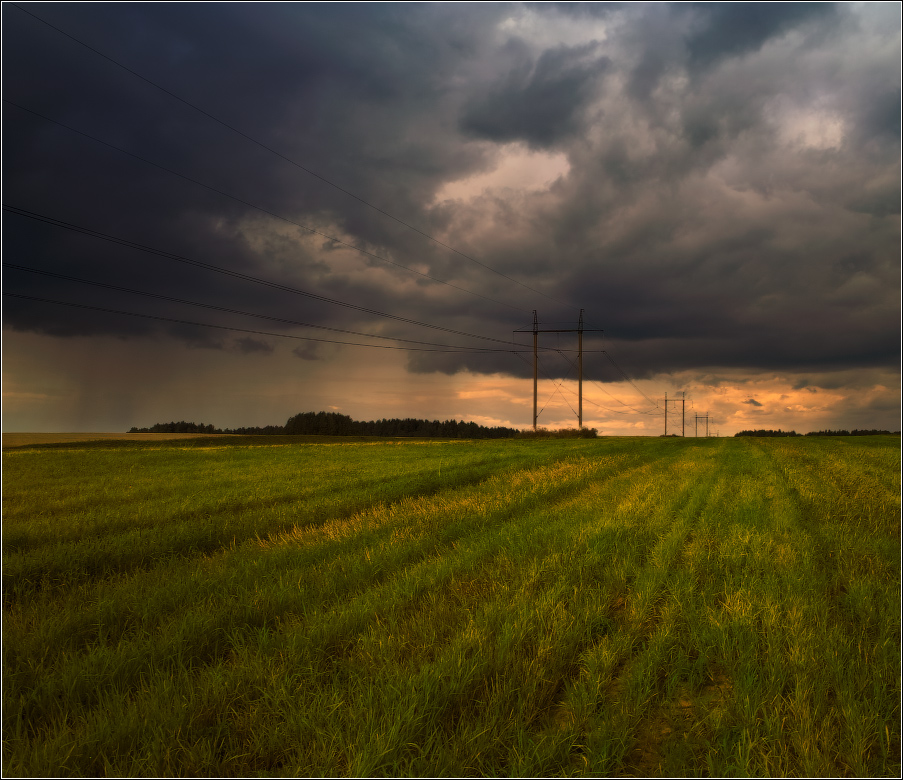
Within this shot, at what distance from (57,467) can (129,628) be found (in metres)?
19.1

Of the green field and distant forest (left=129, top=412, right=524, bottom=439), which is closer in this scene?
the green field

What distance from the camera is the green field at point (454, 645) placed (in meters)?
3.25

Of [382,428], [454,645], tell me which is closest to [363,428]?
[382,428]

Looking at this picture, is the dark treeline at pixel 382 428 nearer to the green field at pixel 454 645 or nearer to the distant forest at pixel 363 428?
the distant forest at pixel 363 428

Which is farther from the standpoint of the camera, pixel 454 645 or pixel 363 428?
pixel 363 428

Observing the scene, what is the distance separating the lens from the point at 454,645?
4273 millimetres

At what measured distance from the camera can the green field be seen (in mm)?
3254

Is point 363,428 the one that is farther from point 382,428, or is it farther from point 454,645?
point 454,645

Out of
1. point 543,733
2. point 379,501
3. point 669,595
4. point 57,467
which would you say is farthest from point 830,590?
point 57,467

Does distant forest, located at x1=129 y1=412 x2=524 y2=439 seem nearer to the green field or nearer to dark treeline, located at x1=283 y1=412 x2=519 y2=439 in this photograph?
dark treeline, located at x1=283 y1=412 x2=519 y2=439

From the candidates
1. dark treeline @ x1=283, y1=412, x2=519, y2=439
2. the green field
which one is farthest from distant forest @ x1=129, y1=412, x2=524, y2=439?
the green field

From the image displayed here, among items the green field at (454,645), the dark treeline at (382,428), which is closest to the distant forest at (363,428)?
the dark treeline at (382,428)

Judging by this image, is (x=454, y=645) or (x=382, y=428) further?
(x=382, y=428)

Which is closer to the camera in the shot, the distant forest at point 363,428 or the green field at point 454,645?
the green field at point 454,645
